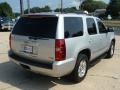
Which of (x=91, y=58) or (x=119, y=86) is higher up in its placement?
(x=91, y=58)

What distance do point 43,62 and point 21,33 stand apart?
113cm

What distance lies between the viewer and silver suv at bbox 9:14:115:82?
20.1ft

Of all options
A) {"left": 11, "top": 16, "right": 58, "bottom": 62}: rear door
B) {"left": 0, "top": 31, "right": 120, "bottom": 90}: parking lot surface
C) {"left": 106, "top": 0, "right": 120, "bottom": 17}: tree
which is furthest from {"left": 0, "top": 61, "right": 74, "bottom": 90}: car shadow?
{"left": 106, "top": 0, "right": 120, "bottom": 17}: tree

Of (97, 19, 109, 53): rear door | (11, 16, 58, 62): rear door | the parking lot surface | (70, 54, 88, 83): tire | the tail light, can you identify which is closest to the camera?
the tail light

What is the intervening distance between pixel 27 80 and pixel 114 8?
83.7 metres

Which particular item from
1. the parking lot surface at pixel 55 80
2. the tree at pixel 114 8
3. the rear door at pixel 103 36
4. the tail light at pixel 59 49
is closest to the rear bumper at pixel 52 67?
the tail light at pixel 59 49

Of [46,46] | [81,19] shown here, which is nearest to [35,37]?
[46,46]

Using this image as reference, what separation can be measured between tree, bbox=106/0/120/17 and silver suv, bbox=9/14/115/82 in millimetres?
82535

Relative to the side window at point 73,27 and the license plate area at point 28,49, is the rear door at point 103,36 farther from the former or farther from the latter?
the license plate area at point 28,49

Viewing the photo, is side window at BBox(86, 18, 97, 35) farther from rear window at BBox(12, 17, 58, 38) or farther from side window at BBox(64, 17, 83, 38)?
rear window at BBox(12, 17, 58, 38)

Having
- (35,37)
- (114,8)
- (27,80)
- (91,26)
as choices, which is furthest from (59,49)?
(114,8)

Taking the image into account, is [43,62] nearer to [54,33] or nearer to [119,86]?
[54,33]

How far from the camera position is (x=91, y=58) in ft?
25.7

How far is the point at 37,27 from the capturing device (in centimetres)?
652
